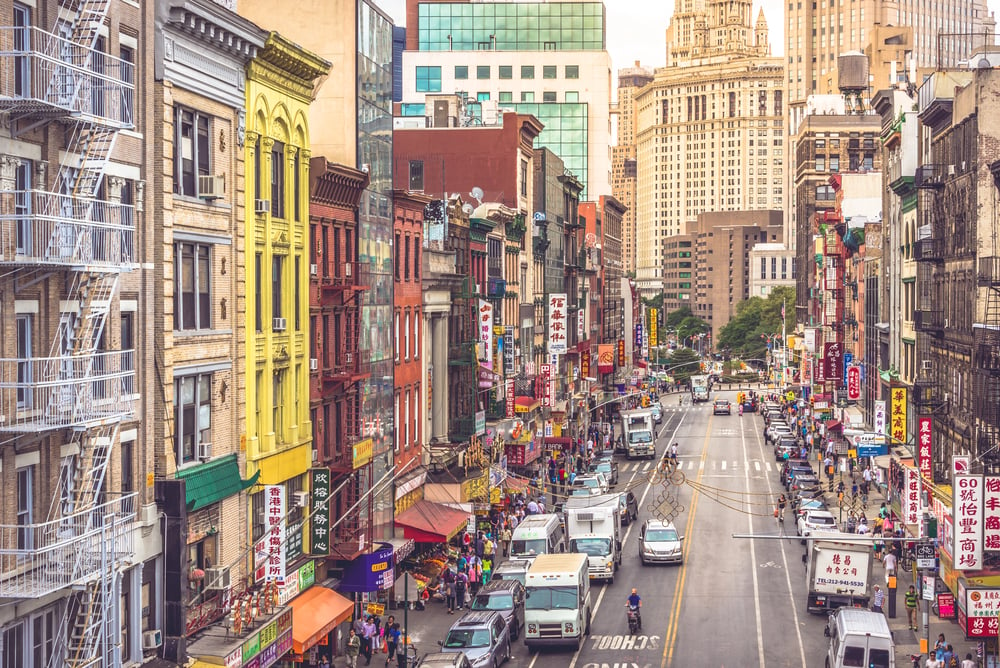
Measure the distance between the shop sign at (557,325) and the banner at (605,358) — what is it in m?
36.4

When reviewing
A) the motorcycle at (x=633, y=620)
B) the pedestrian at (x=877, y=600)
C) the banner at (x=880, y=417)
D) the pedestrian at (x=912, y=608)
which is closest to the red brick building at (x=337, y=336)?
the motorcycle at (x=633, y=620)

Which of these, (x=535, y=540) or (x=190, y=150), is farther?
(x=535, y=540)

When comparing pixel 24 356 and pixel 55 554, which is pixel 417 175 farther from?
pixel 55 554

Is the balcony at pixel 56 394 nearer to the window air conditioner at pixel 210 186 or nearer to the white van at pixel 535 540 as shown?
the window air conditioner at pixel 210 186

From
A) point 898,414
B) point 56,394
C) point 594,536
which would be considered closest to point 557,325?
point 898,414

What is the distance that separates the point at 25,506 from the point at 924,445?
3823cm

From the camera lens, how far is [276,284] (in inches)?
1639

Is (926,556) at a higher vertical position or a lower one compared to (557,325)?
lower

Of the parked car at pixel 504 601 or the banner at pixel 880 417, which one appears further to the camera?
the banner at pixel 880 417

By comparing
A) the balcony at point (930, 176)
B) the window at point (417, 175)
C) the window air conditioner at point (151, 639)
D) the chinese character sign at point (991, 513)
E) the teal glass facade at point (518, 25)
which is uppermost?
the teal glass facade at point (518, 25)

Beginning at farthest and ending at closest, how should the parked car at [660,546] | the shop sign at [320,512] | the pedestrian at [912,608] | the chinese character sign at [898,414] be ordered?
the chinese character sign at [898,414] → the parked car at [660,546] → the pedestrian at [912,608] → the shop sign at [320,512]

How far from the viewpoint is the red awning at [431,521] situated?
55281 mm

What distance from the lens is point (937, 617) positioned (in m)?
52.0

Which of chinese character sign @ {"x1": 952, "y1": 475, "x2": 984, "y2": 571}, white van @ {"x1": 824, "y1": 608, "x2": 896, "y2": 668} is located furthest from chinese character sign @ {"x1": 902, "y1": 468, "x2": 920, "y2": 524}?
chinese character sign @ {"x1": 952, "y1": 475, "x2": 984, "y2": 571}
